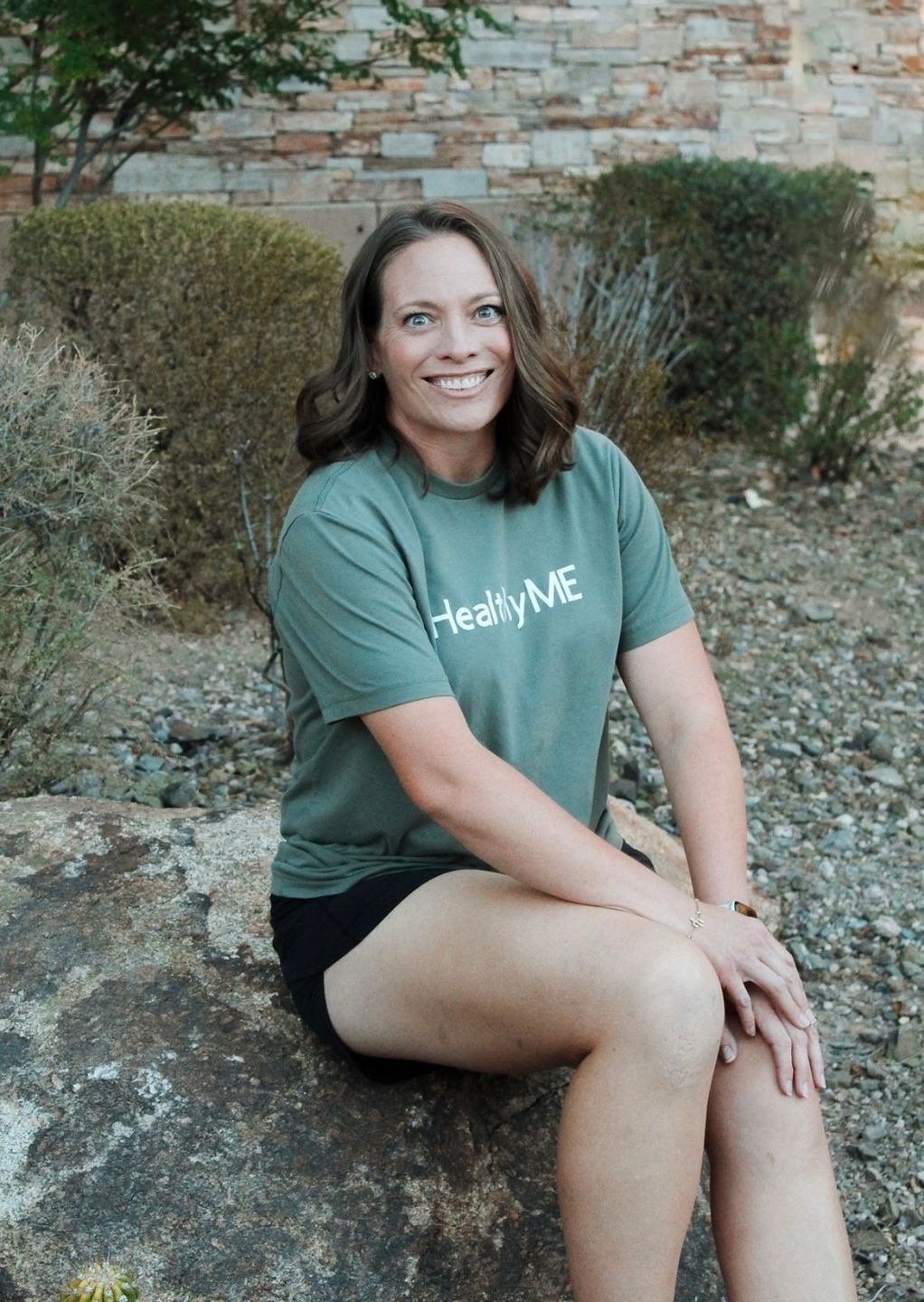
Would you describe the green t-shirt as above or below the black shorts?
above

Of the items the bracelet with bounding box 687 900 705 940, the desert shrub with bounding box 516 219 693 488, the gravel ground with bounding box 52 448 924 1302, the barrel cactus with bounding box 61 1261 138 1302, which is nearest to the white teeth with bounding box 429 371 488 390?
the bracelet with bounding box 687 900 705 940

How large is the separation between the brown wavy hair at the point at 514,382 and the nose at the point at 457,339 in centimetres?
7

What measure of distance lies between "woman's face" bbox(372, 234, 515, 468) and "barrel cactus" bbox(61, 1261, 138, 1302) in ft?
3.98

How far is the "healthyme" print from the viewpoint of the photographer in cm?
213

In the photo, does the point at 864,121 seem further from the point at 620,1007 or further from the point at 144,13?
the point at 620,1007

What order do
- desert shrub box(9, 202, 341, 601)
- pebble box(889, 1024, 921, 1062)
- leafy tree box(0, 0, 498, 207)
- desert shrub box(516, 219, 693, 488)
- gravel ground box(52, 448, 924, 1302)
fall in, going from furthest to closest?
leafy tree box(0, 0, 498, 207), desert shrub box(516, 219, 693, 488), desert shrub box(9, 202, 341, 601), pebble box(889, 1024, 921, 1062), gravel ground box(52, 448, 924, 1302)

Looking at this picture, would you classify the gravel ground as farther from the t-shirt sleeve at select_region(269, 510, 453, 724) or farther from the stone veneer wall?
the stone veneer wall

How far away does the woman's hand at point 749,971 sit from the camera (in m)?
1.94

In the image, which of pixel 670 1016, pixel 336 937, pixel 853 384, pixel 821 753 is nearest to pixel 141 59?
pixel 853 384

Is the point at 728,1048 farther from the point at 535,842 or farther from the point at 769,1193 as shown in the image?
the point at 535,842

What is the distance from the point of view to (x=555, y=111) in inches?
350

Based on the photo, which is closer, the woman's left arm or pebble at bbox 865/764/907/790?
the woman's left arm

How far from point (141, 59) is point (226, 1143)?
242 inches

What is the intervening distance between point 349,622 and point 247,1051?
0.66m
